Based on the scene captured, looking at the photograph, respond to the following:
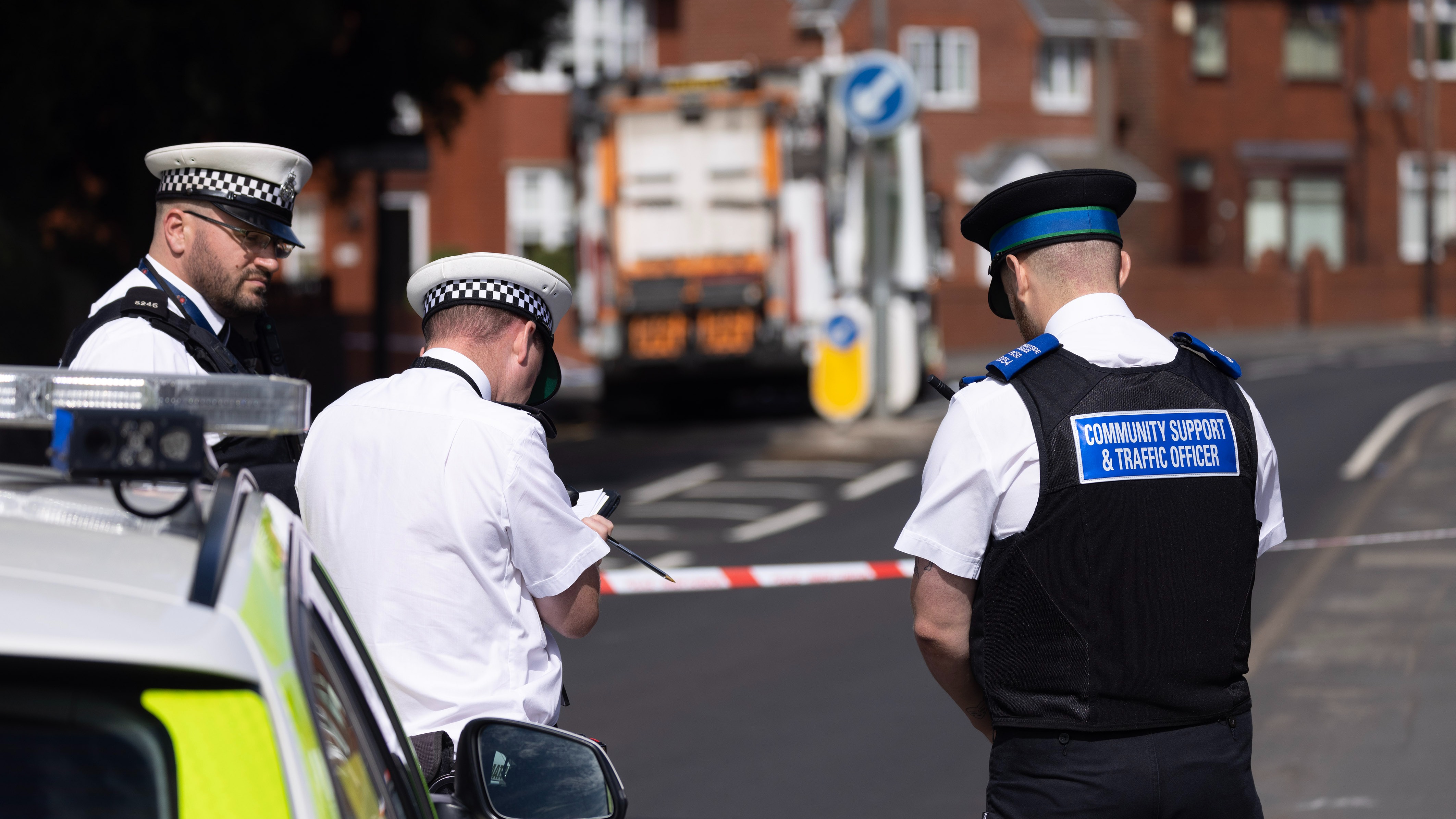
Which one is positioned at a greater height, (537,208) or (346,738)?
(537,208)

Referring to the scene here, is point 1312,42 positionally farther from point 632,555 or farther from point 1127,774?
point 1127,774

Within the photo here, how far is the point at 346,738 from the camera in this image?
2041mm

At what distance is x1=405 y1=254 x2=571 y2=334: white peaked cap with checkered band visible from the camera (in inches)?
134

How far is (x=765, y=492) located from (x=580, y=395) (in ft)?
36.5

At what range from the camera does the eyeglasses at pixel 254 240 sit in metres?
4.00

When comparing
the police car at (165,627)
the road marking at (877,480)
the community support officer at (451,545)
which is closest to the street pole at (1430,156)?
the road marking at (877,480)

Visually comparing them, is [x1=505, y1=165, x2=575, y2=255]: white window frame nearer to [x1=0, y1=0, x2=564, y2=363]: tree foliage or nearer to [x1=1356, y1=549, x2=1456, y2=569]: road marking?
[x1=0, y1=0, x2=564, y2=363]: tree foliage

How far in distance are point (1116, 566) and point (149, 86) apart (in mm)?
12848

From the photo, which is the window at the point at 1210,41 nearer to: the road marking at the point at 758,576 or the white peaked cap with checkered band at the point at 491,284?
the road marking at the point at 758,576

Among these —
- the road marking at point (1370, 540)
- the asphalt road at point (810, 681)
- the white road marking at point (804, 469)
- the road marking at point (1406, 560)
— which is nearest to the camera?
the asphalt road at point (810, 681)

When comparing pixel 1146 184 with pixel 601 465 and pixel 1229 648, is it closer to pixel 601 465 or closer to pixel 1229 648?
pixel 601 465

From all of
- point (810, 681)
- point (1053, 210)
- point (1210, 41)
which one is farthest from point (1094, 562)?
point (1210, 41)

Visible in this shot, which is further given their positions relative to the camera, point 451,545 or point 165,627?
point 451,545

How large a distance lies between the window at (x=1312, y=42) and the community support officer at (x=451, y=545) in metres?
45.7
